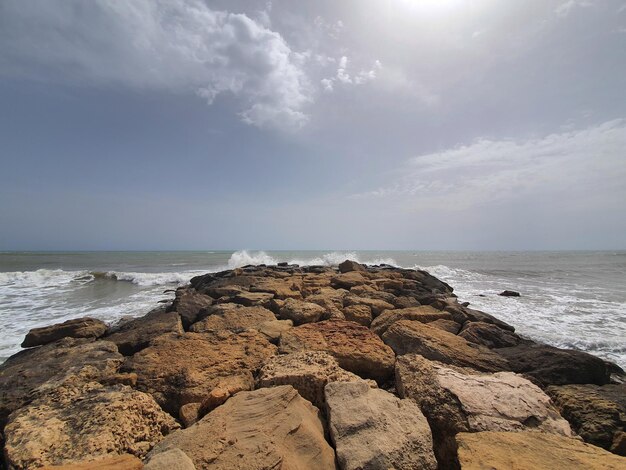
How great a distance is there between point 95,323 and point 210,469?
4.56 metres

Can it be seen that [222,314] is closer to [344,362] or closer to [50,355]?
[50,355]

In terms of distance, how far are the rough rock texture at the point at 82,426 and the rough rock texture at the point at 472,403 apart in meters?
1.97

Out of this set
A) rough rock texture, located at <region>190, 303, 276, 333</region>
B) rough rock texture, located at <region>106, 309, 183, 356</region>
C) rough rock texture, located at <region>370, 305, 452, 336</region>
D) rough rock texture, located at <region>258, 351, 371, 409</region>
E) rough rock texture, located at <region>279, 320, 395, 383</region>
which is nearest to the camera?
rough rock texture, located at <region>258, 351, 371, 409</region>

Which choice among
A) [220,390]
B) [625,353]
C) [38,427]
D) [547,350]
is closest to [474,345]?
[547,350]

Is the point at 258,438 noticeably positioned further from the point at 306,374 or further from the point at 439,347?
the point at 439,347

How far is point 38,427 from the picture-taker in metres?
2.05

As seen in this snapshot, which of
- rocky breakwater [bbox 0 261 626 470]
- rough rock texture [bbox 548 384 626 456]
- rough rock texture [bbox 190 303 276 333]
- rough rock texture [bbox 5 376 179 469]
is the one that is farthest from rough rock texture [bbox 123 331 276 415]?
rough rock texture [bbox 548 384 626 456]

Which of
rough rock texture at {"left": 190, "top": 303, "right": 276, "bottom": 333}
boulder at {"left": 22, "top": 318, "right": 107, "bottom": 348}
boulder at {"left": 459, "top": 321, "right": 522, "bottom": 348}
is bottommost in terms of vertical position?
boulder at {"left": 22, "top": 318, "right": 107, "bottom": 348}

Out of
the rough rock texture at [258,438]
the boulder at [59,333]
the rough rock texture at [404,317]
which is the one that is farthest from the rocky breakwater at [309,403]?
the rough rock texture at [404,317]

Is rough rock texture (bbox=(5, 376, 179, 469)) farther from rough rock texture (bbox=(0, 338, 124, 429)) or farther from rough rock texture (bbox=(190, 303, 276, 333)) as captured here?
rough rock texture (bbox=(190, 303, 276, 333))

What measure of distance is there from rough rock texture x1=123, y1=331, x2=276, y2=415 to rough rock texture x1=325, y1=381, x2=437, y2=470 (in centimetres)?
114

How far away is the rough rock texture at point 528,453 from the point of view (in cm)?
173

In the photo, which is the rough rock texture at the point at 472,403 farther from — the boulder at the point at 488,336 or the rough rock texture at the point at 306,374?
the boulder at the point at 488,336

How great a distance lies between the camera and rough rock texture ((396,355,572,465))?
2.18 meters
